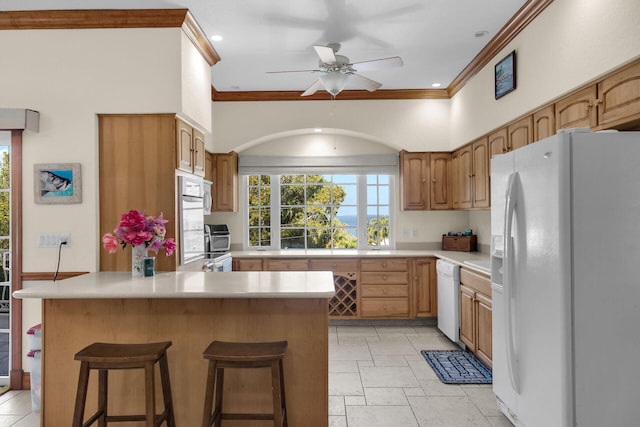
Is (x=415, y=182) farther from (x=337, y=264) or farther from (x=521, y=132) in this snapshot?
(x=521, y=132)

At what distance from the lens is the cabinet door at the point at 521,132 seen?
3099 millimetres

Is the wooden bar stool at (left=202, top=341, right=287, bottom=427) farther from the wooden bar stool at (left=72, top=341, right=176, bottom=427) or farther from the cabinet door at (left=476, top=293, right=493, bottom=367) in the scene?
the cabinet door at (left=476, top=293, right=493, bottom=367)

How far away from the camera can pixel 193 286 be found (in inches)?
91.6

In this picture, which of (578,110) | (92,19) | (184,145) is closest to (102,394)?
(184,145)

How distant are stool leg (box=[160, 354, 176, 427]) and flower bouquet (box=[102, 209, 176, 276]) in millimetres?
768

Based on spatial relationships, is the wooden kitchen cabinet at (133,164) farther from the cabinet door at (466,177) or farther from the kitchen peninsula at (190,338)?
the cabinet door at (466,177)

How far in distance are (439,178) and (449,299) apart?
1614mm

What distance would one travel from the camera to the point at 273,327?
2.36 meters

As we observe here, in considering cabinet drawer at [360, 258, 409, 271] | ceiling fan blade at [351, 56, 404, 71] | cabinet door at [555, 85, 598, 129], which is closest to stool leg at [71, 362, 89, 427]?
ceiling fan blade at [351, 56, 404, 71]

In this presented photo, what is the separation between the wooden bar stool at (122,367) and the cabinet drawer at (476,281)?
8.08ft

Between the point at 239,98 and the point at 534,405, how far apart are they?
438 centimetres

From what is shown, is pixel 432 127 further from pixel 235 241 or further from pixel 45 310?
pixel 45 310

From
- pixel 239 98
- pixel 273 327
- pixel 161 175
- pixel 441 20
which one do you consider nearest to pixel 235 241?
pixel 239 98

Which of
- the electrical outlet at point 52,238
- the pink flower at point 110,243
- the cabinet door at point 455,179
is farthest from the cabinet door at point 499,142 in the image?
the electrical outlet at point 52,238
